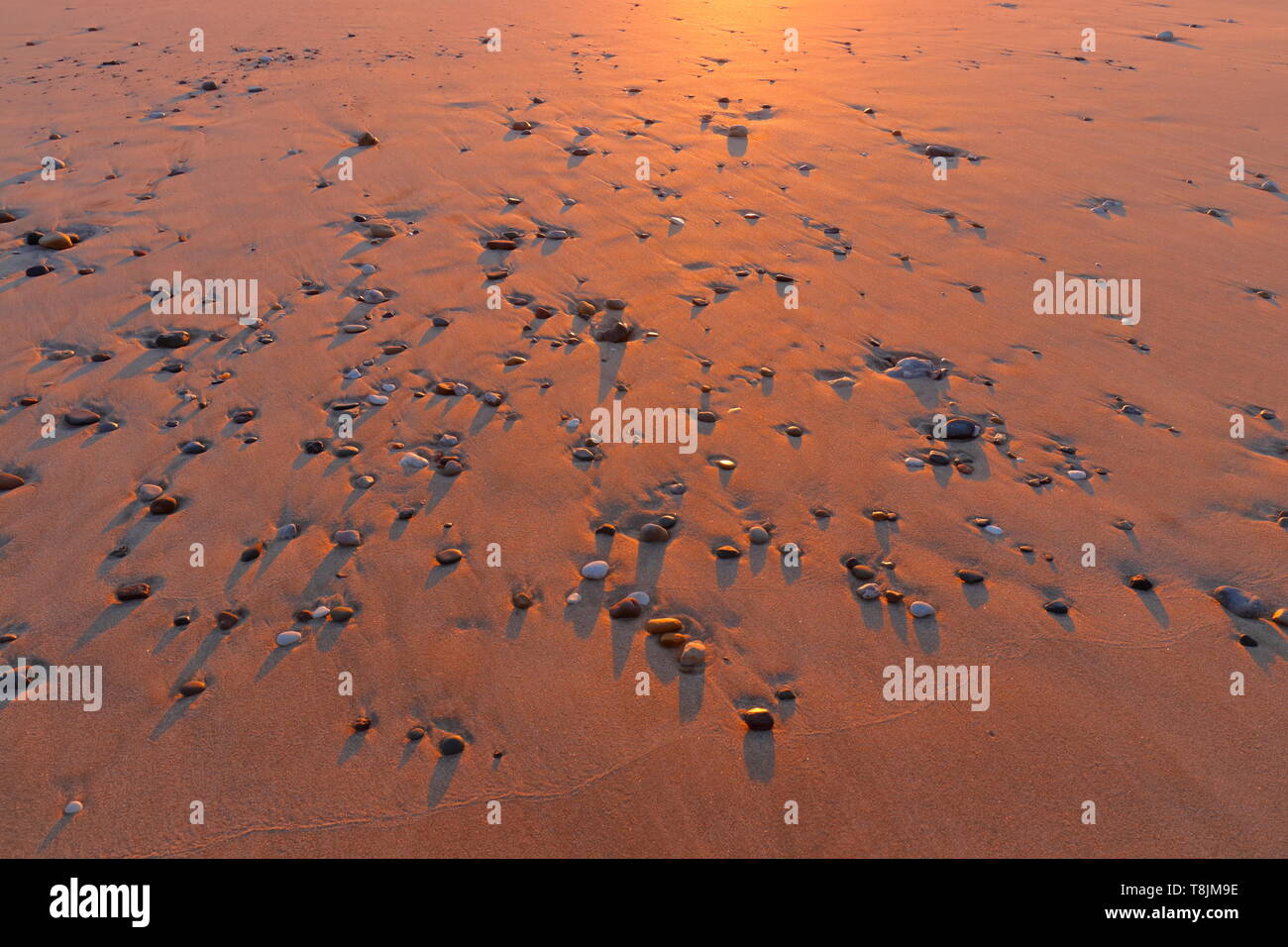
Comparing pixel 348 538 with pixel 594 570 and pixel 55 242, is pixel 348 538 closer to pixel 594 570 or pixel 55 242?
pixel 594 570

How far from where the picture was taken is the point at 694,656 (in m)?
3.11

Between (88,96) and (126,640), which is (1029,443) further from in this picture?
(88,96)

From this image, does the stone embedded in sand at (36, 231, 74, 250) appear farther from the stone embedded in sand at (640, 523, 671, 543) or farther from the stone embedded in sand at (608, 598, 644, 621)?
the stone embedded in sand at (608, 598, 644, 621)

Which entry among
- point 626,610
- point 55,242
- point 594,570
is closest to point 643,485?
point 594,570

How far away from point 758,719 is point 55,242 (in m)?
5.87

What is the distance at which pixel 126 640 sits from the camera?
3.19 m

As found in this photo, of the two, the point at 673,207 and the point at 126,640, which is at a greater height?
the point at 673,207

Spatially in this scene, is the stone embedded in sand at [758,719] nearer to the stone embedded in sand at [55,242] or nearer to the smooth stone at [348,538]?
the smooth stone at [348,538]

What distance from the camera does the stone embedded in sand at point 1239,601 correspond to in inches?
129

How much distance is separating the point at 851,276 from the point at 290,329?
3.56m
